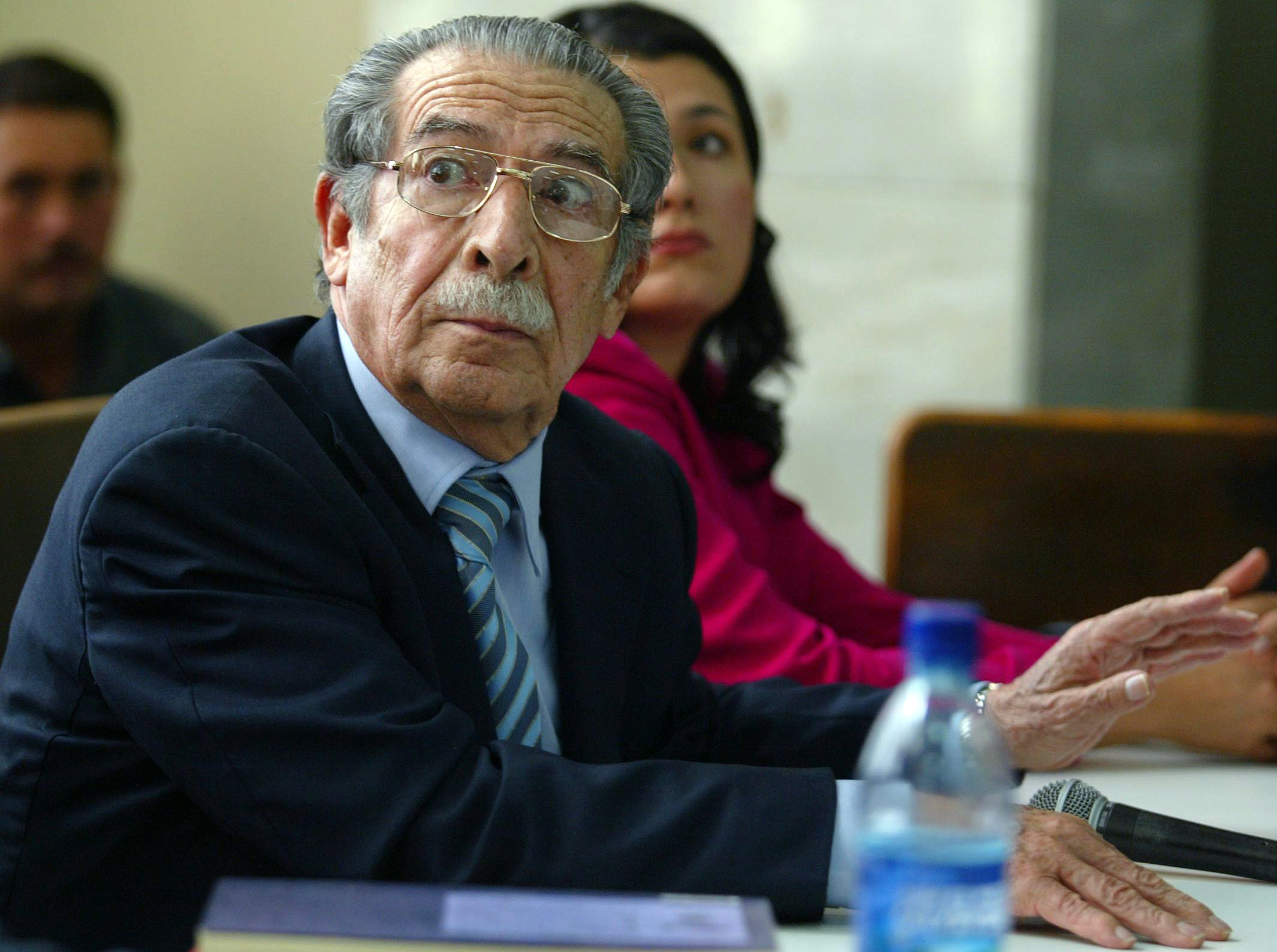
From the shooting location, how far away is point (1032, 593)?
268 centimetres

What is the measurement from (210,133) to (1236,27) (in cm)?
271

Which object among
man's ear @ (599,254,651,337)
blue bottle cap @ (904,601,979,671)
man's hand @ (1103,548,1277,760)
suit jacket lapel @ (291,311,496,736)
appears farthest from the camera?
man's hand @ (1103,548,1277,760)

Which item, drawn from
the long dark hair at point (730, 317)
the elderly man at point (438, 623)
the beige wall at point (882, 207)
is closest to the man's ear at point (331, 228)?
the elderly man at point (438, 623)

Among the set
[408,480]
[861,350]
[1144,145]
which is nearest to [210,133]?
[861,350]

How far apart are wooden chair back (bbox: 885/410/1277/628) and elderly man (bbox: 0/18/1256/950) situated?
1102mm

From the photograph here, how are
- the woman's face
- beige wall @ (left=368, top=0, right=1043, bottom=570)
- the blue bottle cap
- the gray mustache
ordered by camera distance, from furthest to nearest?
1. beige wall @ (left=368, top=0, right=1043, bottom=570)
2. the woman's face
3. the gray mustache
4. the blue bottle cap

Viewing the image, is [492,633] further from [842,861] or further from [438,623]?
[842,861]

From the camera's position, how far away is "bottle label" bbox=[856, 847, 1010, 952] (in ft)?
2.31

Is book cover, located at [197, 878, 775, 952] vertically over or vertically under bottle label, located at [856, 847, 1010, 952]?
under

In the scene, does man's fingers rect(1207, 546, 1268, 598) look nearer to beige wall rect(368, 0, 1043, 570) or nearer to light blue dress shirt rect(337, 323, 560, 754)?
light blue dress shirt rect(337, 323, 560, 754)

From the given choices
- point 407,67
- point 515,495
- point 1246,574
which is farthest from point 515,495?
point 1246,574

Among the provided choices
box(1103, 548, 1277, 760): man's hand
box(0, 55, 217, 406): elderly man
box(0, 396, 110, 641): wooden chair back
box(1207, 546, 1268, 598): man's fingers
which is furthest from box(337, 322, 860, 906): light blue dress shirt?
box(0, 55, 217, 406): elderly man

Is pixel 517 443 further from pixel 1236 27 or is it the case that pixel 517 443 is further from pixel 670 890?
pixel 1236 27

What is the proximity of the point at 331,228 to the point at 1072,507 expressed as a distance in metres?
1.63
